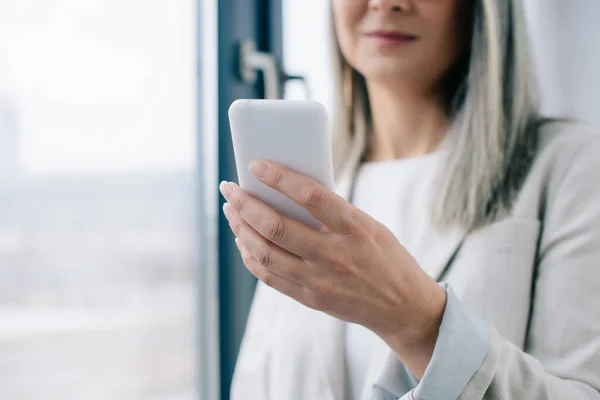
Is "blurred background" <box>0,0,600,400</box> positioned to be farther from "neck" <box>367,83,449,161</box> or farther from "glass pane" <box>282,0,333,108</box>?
"neck" <box>367,83,449,161</box>

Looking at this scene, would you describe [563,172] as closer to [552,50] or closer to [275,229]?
[275,229]

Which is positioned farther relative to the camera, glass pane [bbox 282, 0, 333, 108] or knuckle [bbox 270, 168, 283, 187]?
glass pane [bbox 282, 0, 333, 108]

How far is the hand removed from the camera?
1.58 feet

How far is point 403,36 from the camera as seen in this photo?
754 mm

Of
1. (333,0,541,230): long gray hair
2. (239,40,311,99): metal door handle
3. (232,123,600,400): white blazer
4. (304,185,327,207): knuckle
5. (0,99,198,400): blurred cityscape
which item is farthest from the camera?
(239,40,311,99): metal door handle

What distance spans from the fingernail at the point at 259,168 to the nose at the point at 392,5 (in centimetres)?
34

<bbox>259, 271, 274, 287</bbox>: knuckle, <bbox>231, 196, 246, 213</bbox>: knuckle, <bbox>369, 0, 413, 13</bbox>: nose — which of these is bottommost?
<bbox>259, 271, 274, 287</bbox>: knuckle

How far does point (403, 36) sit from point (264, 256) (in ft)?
1.21

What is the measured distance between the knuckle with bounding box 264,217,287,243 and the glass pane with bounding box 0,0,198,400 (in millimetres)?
455

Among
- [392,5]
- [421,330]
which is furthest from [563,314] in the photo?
[392,5]

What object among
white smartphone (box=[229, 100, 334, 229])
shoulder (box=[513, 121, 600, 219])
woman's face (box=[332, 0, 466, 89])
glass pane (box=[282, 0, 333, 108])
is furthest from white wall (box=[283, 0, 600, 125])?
white smartphone (box=[229, 100, 334, 229])

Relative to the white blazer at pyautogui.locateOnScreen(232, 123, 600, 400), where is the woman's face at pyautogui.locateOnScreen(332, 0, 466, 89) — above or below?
above

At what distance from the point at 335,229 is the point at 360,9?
388 mm

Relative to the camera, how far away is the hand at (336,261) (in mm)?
483
